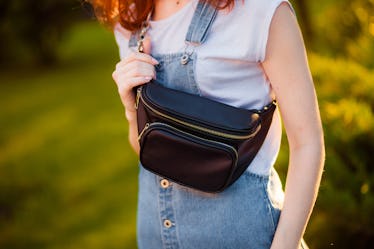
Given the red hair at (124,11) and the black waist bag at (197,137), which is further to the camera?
the red hair at (124,11)

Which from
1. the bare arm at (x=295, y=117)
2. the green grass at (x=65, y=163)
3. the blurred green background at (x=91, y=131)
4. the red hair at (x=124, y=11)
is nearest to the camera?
the bare arm at (x=295, y=117)

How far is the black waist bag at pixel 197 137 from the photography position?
1.52m

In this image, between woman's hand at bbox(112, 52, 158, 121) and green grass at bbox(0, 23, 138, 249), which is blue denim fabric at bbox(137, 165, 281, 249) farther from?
green grass at bbox(0, 23, 138, 249)

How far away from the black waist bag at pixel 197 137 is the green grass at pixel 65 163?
354cm

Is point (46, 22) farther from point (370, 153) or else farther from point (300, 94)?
point (300, 94)

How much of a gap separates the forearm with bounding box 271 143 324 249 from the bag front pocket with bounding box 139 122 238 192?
0.17 m

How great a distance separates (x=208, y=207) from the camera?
164 cm

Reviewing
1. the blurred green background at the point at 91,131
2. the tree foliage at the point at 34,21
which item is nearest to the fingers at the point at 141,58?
the blurred green background at the point at 91,131

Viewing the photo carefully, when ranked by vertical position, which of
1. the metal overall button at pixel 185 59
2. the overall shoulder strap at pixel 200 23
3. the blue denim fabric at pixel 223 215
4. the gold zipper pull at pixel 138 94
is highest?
the overall shoulder strap at pixel 200 23

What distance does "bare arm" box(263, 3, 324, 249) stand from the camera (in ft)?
4.90

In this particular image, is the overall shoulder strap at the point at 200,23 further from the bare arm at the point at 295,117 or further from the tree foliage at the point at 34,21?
the tree foliage at the point at 34,21

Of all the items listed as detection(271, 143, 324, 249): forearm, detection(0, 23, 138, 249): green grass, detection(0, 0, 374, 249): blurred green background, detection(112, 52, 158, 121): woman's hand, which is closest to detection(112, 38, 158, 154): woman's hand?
detection(112, 52, 158, 121): woman's hand

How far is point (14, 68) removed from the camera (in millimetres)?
11945

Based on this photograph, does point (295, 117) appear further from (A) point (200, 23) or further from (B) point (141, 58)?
(B) point (141, 58)
